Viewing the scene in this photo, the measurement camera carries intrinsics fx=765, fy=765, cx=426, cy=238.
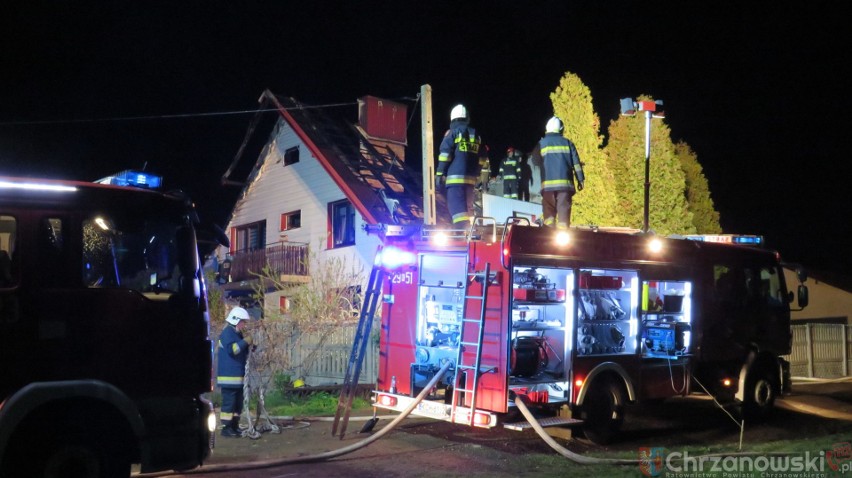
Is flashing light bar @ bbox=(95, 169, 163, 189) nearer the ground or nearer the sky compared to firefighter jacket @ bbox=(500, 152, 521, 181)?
nearer the ground

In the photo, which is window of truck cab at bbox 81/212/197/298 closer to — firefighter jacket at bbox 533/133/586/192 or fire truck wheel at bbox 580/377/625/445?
fire truck wheel at bbox 580/377/625/445

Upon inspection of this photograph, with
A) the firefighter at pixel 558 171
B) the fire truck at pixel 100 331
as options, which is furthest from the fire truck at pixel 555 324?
the fire truck at pixel 100 331

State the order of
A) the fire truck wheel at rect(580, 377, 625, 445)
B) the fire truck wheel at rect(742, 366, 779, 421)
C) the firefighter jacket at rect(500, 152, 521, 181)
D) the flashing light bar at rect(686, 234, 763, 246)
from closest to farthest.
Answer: the fire truck wheel at rect(580, 377, 625, 445)
the fire truck wheel at rect(742, 366, 779, 421)
the flashing light bar at rect(686, 234, 763, 246)
the firefighter jacket at rect(500, 152, 521, 181)

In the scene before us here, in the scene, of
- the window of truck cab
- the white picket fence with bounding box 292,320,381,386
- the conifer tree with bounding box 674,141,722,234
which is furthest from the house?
the window of truck cab

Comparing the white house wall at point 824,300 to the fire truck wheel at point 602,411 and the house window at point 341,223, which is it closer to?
the house window at point 341,223

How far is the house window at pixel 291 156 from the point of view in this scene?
23.1 metres

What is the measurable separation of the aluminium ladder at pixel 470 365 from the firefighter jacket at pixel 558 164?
2827 mm

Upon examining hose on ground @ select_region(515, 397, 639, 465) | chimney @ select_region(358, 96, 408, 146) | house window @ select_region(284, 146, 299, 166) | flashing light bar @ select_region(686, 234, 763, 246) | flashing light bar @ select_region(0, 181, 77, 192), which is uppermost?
chimney @ select_region(358, 96, 408, 146)

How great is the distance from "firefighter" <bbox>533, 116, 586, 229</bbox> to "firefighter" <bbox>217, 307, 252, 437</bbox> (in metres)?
4.42

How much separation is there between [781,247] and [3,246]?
32395 millimetres

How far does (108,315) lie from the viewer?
218 inches

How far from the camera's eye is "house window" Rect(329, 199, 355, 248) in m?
21.1

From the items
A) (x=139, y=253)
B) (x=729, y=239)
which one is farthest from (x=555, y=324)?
(x=139, y=253)

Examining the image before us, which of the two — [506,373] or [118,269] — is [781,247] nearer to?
[506,373]
